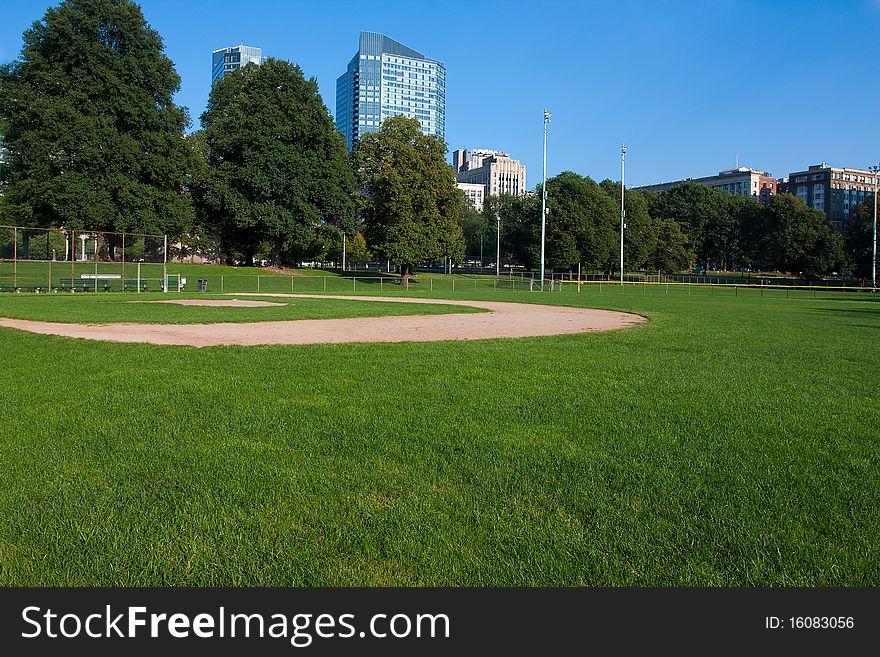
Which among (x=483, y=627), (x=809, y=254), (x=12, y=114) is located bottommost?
(x=483, y=627)

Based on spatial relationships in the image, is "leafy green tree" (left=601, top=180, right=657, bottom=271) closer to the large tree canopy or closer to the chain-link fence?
the large tree canopy

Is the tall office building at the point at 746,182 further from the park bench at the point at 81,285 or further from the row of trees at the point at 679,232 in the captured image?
the park bench at the point at 81,285

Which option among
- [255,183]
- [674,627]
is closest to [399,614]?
[674,627]

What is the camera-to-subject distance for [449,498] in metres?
4.23

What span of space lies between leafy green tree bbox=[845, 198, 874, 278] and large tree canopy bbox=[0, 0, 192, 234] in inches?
2934

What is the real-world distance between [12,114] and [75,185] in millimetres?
7557

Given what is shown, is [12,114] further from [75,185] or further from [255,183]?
[255,183]

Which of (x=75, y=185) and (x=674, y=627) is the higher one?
(x=75, y=185)

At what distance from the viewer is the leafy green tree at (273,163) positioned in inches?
2203

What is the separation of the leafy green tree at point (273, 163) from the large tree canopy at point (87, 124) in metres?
5.78

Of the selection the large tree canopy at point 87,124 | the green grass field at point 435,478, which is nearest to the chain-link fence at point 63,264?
the large tree canopy at point 87,124

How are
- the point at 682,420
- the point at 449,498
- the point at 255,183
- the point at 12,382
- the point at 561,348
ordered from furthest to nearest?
the point at 255,183, the point at 561,348, the point at 12,382, the point at 682,420, the point at 449,498

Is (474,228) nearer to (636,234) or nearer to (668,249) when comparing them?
(668,249)

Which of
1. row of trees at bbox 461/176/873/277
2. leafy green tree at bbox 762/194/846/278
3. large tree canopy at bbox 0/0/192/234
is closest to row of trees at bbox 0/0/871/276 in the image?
large tree canopy at bbox 0/0/192/234
